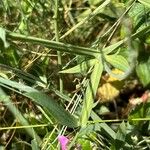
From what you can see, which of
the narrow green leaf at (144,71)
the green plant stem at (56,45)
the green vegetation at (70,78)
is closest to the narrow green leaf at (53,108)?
the green vegetation at (70,78)

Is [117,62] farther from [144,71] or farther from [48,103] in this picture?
[144,71]

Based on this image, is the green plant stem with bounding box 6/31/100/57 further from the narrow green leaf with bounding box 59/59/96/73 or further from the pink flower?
the pink flower

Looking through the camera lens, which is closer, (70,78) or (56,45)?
(56,45)

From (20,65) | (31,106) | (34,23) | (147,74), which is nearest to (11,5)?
(34,23)

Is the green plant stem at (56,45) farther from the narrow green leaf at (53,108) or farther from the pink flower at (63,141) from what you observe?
the pink flower at (63,141)

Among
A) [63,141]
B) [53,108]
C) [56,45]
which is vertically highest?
[56,45]

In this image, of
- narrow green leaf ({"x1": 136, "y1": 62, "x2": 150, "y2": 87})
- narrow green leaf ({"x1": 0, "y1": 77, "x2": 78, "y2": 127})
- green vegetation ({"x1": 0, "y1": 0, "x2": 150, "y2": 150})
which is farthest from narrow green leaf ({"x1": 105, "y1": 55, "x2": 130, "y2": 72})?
narrow green leaf ({"x1": 136, "y1": 62, "x2": 150, "y2": 87})

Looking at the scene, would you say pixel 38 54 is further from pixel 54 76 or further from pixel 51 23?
pixel 51 23

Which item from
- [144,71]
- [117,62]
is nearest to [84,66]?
[117,62]
